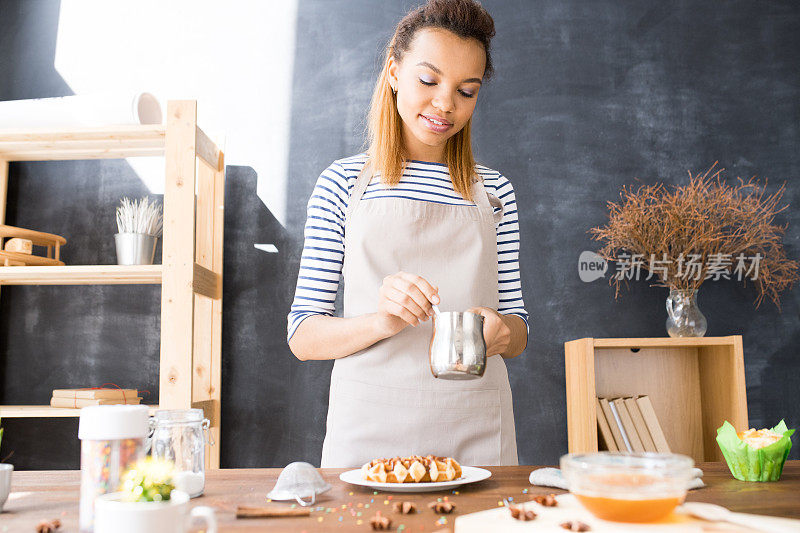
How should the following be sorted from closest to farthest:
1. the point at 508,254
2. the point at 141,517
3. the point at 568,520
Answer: the point at 141,517, the point at 568,520, the point at 508,254

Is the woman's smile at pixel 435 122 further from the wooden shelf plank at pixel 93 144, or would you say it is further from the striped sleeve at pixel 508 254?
the wooden shelf plank at pixel 93 144

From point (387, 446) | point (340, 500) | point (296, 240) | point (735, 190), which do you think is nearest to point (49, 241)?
point (296, 240)

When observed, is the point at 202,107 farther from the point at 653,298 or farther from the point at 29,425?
the point at 653,298

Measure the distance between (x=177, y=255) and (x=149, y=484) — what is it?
1.81m

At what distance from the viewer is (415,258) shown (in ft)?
5.72

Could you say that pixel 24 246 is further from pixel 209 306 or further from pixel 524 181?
pixel 524 181

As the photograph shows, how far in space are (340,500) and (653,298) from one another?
7.23ft

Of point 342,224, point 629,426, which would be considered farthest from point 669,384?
point 342,224

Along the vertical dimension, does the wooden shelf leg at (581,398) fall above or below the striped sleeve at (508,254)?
below

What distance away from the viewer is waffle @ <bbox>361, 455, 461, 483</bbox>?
1.05 m

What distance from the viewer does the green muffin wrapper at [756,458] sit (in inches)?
45.4

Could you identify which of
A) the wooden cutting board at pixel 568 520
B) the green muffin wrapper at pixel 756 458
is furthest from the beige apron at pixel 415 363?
the wooden cutting board at pixel 568 520

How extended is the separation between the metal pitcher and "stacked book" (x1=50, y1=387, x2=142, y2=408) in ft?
5.92

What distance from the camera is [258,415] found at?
2830mm
